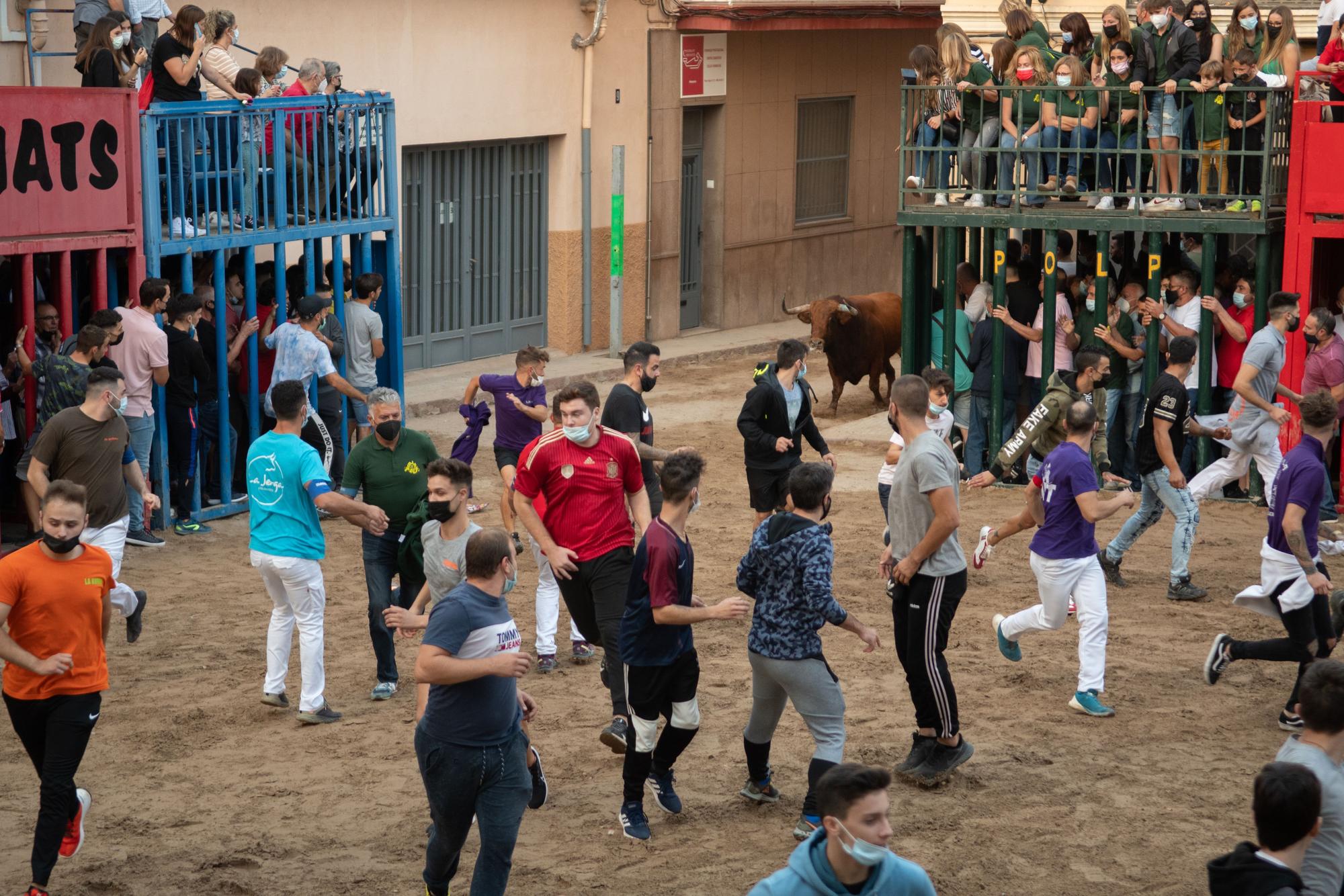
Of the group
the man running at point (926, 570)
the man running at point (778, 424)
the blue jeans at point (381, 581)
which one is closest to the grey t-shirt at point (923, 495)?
the man running at point (926, 570)

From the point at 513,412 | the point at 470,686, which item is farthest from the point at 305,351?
the point at 470,686

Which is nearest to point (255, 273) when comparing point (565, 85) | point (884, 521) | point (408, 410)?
point (408, 410)

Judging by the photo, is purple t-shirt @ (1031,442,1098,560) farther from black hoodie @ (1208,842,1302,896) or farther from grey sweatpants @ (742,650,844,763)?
black hoodie @ (1208,842,1302,896)

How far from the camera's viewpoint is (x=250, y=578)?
11539 millimetres

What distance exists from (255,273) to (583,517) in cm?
646

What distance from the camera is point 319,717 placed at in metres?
8.63

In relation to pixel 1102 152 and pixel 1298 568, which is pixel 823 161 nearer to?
pixel 1102 152

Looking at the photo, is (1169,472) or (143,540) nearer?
(1169,472)

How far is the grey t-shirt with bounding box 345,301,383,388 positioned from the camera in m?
13.6

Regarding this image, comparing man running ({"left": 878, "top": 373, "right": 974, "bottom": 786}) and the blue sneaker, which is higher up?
man running ({"left": 878, "top": 373, "right": 974, "bottom": 786})

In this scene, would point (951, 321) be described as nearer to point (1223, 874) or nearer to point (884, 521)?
point (884, 521)

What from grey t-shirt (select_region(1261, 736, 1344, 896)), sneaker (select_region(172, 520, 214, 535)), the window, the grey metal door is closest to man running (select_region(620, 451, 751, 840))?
grey t-shirt (select_region(1261, 736, 1344, 896))

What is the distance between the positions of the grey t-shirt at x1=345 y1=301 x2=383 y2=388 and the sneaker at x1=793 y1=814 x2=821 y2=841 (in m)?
7.68

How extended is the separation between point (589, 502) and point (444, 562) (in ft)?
2.77
